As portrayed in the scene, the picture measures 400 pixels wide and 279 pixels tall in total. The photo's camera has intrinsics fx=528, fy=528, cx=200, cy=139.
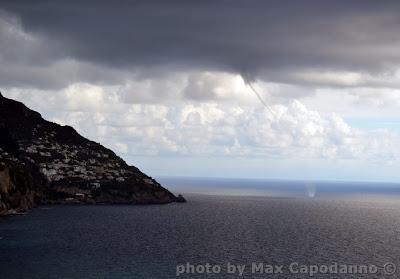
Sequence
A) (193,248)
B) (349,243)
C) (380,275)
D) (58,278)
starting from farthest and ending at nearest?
(349,243) < (193,248) < (380,275) < (58,278)

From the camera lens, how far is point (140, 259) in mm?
146625

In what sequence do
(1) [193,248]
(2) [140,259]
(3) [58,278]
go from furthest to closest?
1. (1) [193,248]
2. (2) [140,259]
3. (3) [58,278]

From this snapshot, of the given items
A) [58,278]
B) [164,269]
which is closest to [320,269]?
[164,269]

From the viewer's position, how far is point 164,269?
134 m

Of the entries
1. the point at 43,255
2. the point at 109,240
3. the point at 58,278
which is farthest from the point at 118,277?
the point at 109,240

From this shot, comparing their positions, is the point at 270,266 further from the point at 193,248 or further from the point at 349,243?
the point at 349,243

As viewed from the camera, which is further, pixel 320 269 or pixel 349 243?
pixel 349 243

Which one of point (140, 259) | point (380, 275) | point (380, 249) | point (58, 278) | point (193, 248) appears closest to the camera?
point (58, 278)

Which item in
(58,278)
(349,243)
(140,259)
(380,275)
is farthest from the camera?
(349,243)

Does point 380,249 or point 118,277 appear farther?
point 380,249

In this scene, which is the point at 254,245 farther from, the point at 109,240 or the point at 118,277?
the point at 118,277

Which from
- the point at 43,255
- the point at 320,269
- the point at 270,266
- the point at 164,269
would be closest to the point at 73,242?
the point at 43,255

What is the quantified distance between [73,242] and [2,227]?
37708 millimetres

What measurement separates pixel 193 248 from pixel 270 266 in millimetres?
36528
